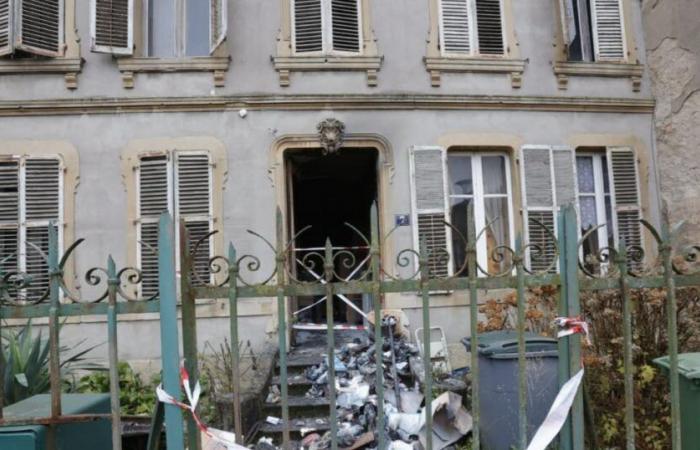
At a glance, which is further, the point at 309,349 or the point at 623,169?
the point at 623,169

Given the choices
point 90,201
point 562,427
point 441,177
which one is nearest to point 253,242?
point 90,201

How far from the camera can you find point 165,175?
786 cm

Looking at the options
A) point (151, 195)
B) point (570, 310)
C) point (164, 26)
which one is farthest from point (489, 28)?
point (570, 310)

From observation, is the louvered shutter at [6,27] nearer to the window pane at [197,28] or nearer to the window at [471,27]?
the window pane at [197,28]

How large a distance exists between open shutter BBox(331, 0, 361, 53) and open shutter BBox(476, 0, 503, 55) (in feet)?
6.44

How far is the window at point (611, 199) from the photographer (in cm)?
865

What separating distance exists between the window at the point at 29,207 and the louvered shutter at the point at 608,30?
8.60 metres

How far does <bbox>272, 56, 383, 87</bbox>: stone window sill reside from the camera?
8039 millimetres

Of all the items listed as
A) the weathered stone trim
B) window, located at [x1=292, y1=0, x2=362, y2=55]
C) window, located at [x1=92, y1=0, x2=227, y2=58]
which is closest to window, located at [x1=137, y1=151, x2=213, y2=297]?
the weathered stone trim

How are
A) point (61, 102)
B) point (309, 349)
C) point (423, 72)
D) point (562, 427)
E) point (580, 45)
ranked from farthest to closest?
point (580, 45) → point (423, 72) → point (61, 102) → point (309, 349) → point (562, 427)

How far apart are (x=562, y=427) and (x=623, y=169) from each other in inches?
285

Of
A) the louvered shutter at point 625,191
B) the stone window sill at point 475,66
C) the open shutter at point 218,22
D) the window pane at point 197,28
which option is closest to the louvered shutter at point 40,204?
the window pane at point 197,28

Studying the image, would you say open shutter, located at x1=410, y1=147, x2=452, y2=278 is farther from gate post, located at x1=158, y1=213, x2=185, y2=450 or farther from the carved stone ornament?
gate post, located at x1=158, y1=213, x2=185, y2=450

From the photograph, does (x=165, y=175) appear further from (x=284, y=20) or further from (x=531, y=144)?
(x=531, y=144)
